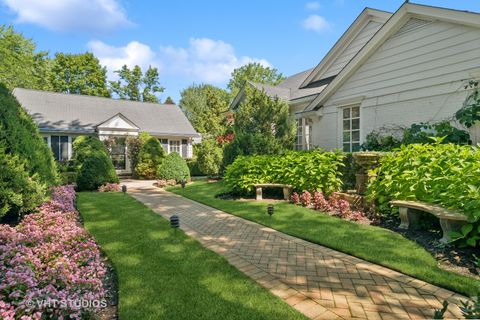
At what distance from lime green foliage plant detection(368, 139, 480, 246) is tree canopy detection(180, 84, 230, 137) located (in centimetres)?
1297

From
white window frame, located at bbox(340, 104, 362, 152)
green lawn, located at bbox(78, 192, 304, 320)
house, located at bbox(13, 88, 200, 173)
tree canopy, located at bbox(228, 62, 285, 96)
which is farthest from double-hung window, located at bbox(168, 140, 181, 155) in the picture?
tree canopy, located at bbox(228, 62, 285, 96)

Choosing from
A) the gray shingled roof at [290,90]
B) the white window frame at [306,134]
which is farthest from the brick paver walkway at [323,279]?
the gray shingled roof at [290,90]

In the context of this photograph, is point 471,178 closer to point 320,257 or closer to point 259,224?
point 320,257

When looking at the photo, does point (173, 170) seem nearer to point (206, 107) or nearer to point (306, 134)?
point (306, 134)

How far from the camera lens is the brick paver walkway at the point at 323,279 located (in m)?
2.82

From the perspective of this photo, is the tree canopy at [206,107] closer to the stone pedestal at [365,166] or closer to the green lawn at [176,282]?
the stone pedestal at [365,166]

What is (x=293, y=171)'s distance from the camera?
827 cm

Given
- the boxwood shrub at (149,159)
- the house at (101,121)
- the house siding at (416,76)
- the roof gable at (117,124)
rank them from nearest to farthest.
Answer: the house siding at (416,76), the boxwood shrub at (149,159), the house at (101,121), the roof gable at (117,124)

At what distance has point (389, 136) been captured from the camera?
28.4 feet

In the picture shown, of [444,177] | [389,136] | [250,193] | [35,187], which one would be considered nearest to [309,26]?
[389,136]

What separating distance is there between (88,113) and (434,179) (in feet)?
81.3

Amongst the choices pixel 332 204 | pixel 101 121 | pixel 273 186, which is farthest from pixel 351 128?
pixel 101 121

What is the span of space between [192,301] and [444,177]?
15.3ft

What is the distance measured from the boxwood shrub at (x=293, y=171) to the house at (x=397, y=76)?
8.92 feet
